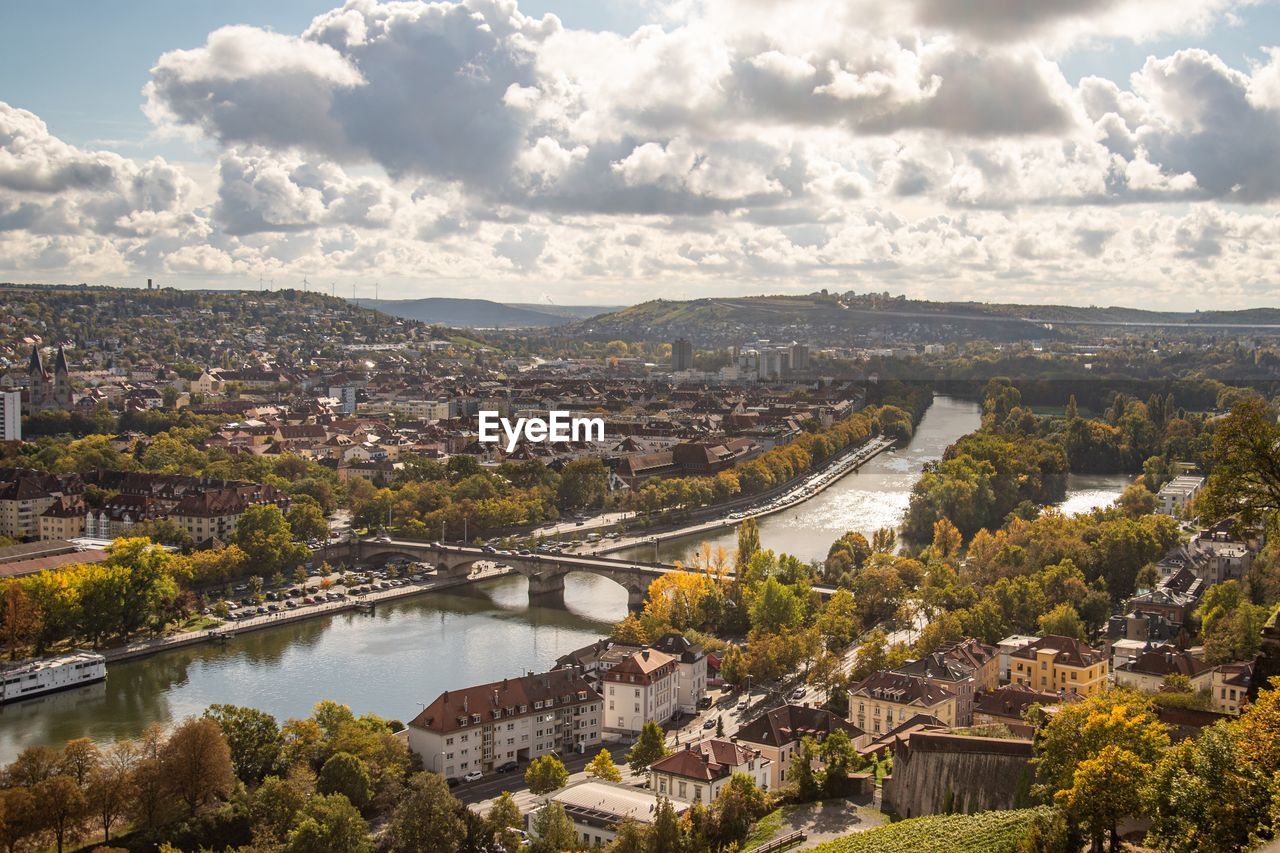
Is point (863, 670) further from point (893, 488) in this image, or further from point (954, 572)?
point (893, 488)

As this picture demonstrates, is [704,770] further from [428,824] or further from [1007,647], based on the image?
[1007,647]

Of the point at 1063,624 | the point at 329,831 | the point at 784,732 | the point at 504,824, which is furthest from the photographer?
the point at 1063,624

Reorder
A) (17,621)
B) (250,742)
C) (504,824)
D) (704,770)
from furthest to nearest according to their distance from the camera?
(17,621)
(250,742)
(704,770)
(504,824)

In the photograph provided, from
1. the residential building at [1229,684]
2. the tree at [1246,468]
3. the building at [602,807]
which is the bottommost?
the building at [602,807]

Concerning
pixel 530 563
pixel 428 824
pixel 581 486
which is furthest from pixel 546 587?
pixel 428 824

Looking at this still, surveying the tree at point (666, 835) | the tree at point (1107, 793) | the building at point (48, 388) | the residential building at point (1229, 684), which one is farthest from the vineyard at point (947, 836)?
the building at point (48, 388)

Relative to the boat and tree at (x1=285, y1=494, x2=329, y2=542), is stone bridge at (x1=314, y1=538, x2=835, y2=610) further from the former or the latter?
the boat

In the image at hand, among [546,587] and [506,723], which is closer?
[506,723]

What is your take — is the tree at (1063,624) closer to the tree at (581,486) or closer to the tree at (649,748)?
the tree at (649,748)
